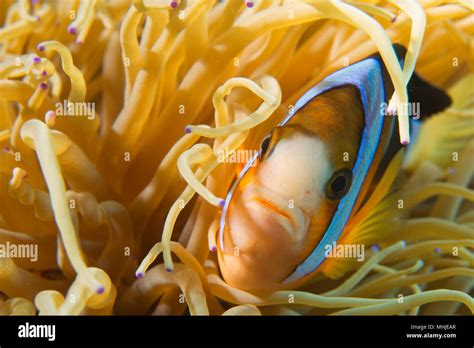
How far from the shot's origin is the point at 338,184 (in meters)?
0.69

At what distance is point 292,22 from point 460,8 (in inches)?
11.1

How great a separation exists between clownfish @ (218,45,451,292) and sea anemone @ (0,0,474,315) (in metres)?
0.03

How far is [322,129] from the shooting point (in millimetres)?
675

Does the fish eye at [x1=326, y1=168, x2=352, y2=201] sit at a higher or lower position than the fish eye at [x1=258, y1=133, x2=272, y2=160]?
lower

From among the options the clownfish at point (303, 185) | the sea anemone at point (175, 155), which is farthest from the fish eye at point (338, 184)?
the sea anemone at point (175, 155)

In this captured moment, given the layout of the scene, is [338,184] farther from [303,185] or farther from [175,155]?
[175,155]
